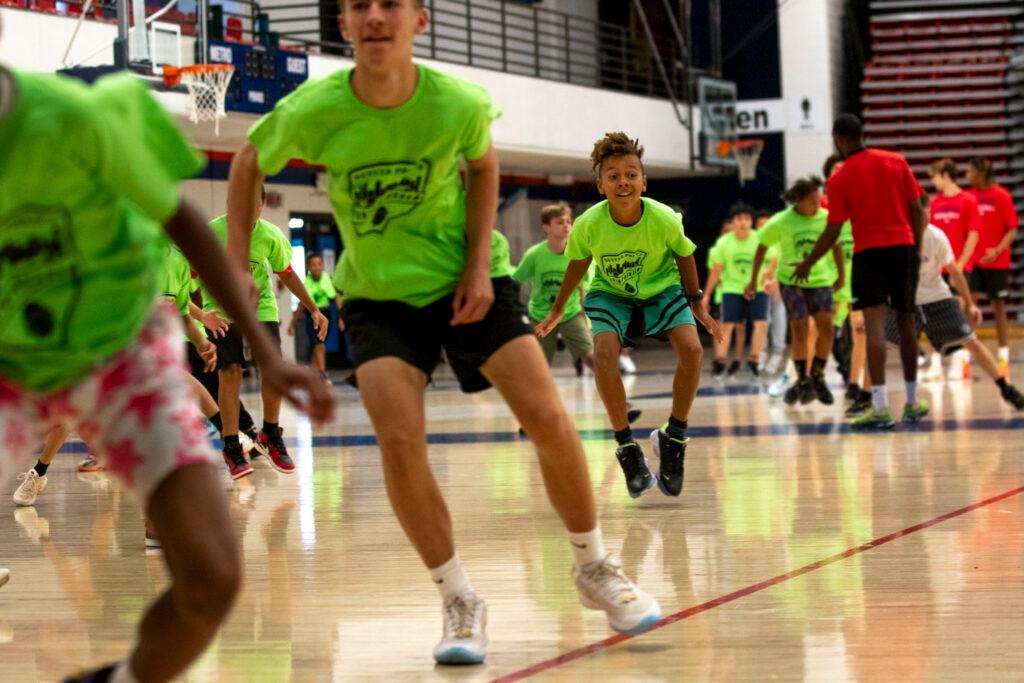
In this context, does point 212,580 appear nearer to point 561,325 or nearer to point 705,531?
point 705,531

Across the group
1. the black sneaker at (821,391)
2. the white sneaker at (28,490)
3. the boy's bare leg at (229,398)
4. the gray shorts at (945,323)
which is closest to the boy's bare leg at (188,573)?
the white sneaker at (28,490)

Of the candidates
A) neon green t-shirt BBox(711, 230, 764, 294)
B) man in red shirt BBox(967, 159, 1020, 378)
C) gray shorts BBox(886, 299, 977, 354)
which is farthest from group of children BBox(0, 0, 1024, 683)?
neon green t-shirt BBox(711, 230, 764, 294)

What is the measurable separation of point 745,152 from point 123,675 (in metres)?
24.4

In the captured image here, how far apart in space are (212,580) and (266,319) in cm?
648

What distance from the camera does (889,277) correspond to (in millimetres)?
10078

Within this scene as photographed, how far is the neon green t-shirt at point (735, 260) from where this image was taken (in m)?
17.2

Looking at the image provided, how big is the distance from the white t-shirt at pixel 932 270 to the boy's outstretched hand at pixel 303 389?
8.91m

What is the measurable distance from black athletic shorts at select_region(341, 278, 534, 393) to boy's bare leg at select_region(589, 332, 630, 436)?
116 inches

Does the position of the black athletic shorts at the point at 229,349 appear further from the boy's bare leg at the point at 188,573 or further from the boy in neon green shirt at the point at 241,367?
the boy's bare leg at the point at 188,573

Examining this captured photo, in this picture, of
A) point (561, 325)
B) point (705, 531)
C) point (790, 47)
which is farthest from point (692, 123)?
point (705, 531)

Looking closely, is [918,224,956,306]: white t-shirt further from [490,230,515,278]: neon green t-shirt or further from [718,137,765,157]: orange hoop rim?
[718,137,765,157]: orange hoop rim

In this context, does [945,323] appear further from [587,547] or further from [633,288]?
[587,547]

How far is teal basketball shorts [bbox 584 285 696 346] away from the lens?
7.09 metres

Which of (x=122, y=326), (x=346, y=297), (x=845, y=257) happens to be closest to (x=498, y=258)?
(x=346, y=297)
